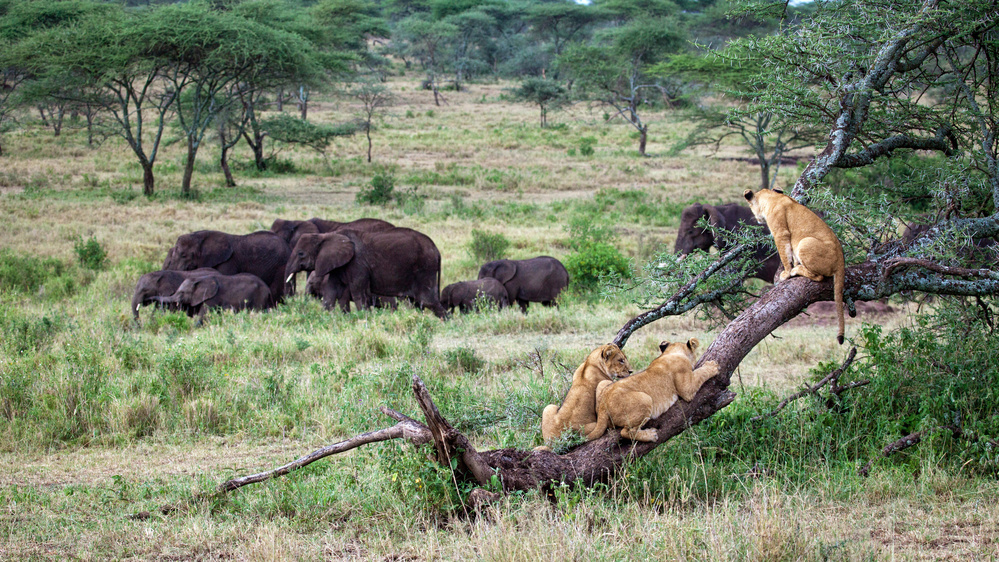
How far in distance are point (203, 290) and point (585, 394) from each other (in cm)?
928

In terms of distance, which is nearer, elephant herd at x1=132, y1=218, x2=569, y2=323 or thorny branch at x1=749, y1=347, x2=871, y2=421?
thorny branch at x1=749, y1=347, x2=871, y2=421

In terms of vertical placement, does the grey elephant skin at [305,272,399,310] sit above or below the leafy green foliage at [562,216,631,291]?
below

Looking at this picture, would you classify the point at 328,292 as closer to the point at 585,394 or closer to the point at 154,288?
the point at 154,288

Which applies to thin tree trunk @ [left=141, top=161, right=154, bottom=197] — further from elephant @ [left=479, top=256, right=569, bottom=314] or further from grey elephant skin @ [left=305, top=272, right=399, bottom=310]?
elephant @ [left=479, top=256, right=569, bottom=314]

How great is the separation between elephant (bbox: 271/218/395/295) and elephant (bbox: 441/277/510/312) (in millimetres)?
1832

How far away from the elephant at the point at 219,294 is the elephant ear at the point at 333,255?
1075mm

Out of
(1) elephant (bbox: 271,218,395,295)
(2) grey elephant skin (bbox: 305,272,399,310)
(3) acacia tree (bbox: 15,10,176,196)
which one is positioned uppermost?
(3) acacia tree (bbox: 15,10,176,196)

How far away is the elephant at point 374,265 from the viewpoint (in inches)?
567

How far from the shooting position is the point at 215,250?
15.1 m

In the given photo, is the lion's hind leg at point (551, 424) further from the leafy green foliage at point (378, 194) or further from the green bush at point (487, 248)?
the leafy green foliage at point (378, 194)

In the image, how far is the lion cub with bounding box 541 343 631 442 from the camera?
518 centimetres

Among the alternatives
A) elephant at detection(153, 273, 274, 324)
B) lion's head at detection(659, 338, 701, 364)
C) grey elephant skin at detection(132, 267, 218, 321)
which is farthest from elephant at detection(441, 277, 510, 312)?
lion's head at detection(659, 338, 701, 364)

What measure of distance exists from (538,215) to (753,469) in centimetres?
1834

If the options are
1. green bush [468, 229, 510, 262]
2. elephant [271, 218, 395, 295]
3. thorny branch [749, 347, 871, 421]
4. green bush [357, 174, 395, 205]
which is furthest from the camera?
green bush [357, 174, 395, 205]
